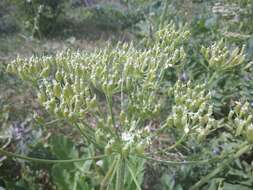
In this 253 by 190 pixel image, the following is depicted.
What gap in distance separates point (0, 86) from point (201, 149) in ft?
7.69

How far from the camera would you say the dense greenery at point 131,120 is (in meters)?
1.95

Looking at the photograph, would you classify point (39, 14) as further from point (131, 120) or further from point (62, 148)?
point (131, 120)

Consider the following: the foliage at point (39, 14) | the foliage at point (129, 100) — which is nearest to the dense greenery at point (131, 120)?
the foliage at point (129, 100)

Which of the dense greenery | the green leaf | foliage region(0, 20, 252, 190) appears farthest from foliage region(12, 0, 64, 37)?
foliage region(0, 20, 252, 190)

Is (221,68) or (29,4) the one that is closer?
(221,68)

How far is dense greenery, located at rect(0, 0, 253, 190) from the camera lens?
1946 mm

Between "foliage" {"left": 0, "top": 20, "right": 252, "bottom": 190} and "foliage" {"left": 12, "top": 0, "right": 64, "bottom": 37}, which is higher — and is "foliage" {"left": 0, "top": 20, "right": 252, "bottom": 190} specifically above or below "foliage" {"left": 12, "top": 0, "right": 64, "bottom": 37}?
above

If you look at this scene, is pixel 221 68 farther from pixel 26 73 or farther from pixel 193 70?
pixel 193 70

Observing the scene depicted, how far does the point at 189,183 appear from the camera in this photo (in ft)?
10.6

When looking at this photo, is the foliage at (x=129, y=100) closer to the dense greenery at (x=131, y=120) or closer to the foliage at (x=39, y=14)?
the dense greenery at (x=131, y=120)

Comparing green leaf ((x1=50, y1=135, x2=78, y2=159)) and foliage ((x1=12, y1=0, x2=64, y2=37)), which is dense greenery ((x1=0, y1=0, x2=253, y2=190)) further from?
foliage ((x1=12, y1=0, x2=64, y2=37))

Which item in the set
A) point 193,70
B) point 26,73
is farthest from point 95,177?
point 193,70

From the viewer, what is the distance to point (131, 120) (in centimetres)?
206

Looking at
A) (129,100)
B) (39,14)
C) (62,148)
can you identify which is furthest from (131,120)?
(39,14)
